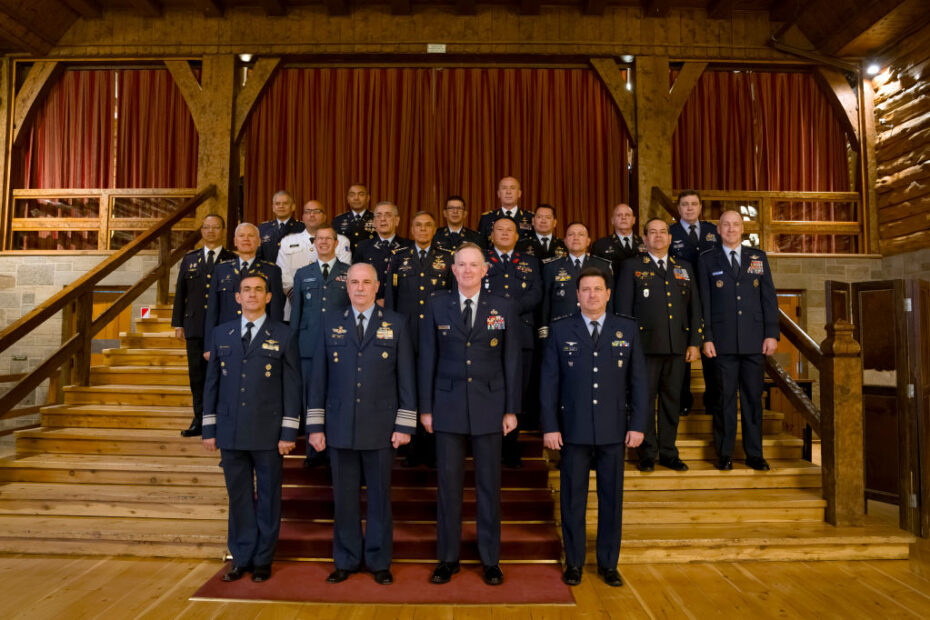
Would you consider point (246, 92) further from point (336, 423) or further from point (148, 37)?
point (336, 423)

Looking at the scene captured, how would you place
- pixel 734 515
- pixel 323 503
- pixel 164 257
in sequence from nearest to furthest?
1. pixel 323 503
2. pixel 734 515
3. pixel 164 257

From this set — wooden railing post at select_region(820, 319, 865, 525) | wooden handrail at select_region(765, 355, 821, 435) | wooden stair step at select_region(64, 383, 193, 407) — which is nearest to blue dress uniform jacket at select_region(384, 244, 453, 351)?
wooden stair step at select_region(64, 383, 193, 407)

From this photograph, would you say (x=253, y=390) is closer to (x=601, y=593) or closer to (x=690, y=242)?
(x=601, y=593)

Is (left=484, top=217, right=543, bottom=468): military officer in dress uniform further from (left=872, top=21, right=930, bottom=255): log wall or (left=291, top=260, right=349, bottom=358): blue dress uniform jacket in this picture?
(left=872, top=21, right=930, bottom=255): log wall

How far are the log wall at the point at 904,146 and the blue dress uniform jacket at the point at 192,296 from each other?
680 cm

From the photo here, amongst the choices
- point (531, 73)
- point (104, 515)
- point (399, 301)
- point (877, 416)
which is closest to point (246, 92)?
point (531, 73)

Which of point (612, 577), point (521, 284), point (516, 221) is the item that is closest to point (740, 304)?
point (521, 284)

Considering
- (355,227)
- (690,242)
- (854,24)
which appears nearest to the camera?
(690,242)

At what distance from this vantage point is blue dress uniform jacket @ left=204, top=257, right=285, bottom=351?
368 centimetres

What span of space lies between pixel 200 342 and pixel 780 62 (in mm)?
6939

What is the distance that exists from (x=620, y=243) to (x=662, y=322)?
90 cm

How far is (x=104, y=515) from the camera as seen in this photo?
3.50 meters

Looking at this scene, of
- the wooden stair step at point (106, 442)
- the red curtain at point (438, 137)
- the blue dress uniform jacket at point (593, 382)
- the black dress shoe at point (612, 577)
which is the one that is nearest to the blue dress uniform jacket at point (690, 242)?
the blue dress uniform jacket at point (593, 382)

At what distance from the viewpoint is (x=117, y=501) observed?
3.53 meters
